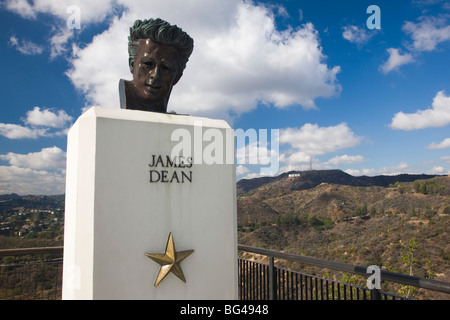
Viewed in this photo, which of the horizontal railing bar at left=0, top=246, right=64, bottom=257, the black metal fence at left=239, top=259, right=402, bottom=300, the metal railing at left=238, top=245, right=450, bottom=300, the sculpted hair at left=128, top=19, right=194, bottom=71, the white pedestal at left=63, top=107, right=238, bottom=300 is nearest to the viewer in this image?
the white pedestal at left=63, top=107, right=238, bottom=300

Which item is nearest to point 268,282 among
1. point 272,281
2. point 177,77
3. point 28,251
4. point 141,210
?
point 272,281

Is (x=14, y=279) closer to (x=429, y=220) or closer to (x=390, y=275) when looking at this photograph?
(x=390, y=275)

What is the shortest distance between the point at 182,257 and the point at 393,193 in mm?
33456

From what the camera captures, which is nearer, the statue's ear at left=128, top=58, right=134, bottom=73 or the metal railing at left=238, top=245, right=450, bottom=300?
the metal railing at left=238, top=245, right=450, bottom=300

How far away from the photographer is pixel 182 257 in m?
2.93

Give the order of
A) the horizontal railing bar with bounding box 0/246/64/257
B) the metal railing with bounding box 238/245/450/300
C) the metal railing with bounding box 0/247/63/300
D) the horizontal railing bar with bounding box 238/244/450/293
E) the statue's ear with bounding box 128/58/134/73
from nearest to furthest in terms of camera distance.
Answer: the horizontal railing bar with bounding box 238/244/450/293 → the metal railing with bounding box 238/245/450/300 → the statue's ear with bounding box 128/58/134/73 → the horizontal railing bar with bounding box 0/246/64/257 → the metal railing with bounding box 0/247/63/300

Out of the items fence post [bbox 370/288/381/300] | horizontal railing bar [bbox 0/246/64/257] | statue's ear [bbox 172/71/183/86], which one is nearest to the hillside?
fence post [bbox 370/288/381/300]

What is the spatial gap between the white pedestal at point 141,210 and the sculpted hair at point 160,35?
3.78 feet

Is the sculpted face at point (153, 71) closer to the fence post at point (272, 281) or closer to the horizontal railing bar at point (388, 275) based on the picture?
the horizontal railing bar at point (388, 275)

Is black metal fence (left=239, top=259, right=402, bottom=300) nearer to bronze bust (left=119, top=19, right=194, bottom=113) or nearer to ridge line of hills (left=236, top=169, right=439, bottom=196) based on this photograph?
bronze bust (left=119, top=19, right=194, bottom=113)

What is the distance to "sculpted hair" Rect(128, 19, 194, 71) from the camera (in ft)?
12.0

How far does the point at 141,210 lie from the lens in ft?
9.24

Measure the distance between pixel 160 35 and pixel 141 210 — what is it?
212cm
